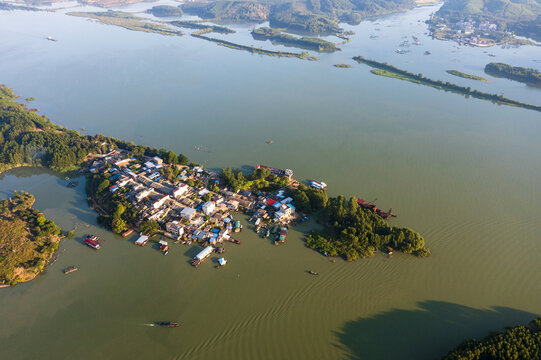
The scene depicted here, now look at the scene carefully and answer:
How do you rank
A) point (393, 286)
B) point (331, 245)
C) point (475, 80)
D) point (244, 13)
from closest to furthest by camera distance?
point (393, 286), point (331, 245), point (475, 80), point (244, 13)

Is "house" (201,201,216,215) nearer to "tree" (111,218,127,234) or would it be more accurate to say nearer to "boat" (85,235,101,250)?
"tree" (111,218,127,234)

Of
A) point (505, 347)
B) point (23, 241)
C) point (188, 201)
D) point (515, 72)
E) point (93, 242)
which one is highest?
point (515, 72)

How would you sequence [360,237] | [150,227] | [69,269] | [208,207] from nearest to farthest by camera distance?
[69,269]
[360,237]
[150,227]
[208,207]

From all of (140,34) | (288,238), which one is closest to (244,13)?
(140,34)

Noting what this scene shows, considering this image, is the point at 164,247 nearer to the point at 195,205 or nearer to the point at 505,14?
the point at 195,205

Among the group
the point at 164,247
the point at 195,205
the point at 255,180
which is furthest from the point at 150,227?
the point at 255,180

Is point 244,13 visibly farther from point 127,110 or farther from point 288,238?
point 288,238

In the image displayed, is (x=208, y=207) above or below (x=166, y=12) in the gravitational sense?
below

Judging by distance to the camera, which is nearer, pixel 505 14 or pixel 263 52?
pixel 263 52
